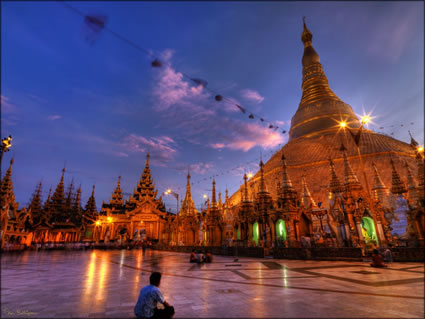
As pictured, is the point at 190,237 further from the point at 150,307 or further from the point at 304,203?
the point at 150,307

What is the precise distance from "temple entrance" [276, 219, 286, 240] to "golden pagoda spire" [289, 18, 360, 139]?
28.0 metres

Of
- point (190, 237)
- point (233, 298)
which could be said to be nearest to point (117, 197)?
point (190, 237)

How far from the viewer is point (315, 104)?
4694 cm

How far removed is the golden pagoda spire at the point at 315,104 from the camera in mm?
43469

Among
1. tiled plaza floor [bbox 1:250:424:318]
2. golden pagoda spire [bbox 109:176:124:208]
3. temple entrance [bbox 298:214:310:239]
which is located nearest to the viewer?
tiled plaza floor [bbox 1:250:424:318]

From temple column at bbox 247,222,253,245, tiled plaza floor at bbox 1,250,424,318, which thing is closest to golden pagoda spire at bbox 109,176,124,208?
temple column at bbox 247,222,253,245

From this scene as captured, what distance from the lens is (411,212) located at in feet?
51.1

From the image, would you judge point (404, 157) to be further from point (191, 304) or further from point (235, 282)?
point (191, 304)

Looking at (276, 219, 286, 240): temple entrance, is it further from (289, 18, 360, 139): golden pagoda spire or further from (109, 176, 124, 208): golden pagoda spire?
(109, 176, 124, 208): golden pagoda spire

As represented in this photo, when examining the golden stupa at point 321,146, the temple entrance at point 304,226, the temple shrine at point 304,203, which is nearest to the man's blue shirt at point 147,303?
the temple shrine at point 304,203

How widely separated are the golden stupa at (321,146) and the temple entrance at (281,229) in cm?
744

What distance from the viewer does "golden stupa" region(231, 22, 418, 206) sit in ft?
102

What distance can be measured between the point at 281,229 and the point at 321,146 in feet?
76.0

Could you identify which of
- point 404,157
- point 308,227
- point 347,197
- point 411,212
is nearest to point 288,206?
point 308,227
